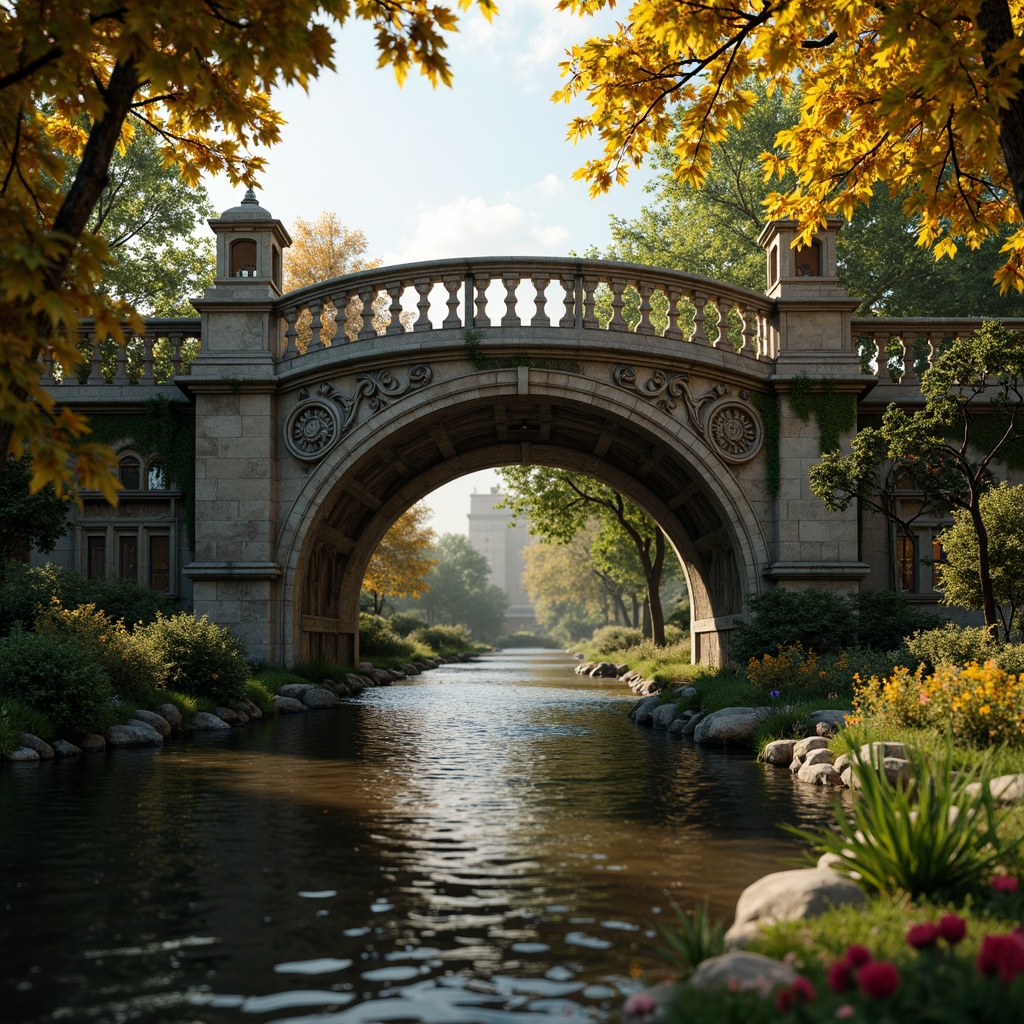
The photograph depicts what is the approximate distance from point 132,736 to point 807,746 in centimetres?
856

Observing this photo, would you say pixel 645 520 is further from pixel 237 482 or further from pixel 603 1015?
pixel 603 1015

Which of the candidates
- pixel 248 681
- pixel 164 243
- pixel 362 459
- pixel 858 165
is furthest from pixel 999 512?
pixel 164 243

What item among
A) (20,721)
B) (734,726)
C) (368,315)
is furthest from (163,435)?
(734,726)

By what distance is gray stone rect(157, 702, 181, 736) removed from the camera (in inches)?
617

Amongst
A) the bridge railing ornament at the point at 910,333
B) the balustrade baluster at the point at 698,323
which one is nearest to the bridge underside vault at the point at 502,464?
the balustrade baluster at the point at 698,323

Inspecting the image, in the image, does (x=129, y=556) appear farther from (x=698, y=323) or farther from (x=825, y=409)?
(x=825, y=409)

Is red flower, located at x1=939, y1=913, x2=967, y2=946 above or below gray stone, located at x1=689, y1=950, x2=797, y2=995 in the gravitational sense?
above

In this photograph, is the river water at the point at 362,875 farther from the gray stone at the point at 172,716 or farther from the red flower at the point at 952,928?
the gray stone at the point at 172,716

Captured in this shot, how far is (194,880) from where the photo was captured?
6.97 meters

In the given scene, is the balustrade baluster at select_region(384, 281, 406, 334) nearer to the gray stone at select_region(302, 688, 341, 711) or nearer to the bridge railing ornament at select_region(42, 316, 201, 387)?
the bridge railing ornament at select_region(42, 316, 201, 387)

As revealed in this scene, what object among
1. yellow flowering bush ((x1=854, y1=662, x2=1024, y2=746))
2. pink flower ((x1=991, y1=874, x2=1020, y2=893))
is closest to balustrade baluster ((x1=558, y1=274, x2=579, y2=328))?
yellow flowering bush ((x1=854, y1=662, x2=1024, y2=746))

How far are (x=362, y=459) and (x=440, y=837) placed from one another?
1361cm

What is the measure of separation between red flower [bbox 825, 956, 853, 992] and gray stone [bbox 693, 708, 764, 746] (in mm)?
10322

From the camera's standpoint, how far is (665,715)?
A: 1752cm
